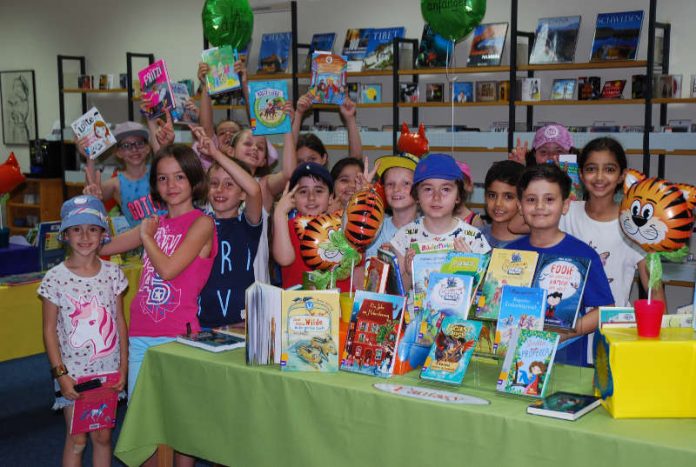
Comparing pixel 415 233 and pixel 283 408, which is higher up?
pixel 415 233

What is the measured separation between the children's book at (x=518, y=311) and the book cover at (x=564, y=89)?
4434mm

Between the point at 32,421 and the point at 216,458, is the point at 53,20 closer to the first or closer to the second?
the point at 32,421

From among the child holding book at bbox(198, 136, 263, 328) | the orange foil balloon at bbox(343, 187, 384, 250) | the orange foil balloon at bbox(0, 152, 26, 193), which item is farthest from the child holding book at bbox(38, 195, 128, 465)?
the orange foil balloon at bbox(0, 152, 26, 193)

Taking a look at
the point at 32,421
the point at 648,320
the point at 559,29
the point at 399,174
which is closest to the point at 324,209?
the point at 399,174

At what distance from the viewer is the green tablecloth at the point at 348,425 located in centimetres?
185

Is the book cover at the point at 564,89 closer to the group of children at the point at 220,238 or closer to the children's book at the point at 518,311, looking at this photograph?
the group of children at the point at 220,238

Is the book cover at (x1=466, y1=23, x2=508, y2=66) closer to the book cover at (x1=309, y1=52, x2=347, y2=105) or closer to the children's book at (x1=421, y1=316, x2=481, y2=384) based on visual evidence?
the book cover at (x1=309, y1=52, x2=347, y2=105)

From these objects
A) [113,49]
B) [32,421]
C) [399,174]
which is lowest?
[32,421]

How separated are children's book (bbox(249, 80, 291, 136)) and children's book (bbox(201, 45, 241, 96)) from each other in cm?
58

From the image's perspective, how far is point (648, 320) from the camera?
1.97 metres

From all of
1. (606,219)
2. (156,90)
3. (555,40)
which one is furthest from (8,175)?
(555,40)

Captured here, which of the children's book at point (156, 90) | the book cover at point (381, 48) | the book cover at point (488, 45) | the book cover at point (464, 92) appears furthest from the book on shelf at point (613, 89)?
the children's book at point (156, 90)

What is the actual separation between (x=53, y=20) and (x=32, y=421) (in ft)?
24.6

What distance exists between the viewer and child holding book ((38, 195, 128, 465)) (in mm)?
2957
